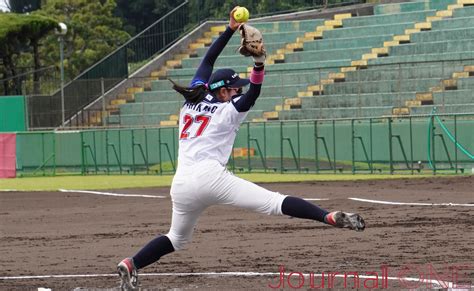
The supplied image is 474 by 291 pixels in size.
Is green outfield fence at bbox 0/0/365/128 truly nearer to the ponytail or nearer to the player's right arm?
the player's right arm

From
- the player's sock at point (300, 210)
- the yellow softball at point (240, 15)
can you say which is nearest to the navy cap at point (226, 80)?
the yellow softball at point (240, 15)

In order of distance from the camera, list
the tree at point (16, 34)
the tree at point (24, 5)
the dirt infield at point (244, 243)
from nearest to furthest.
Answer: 1. the dirt infield at point (244, 243)
2. the tree at point (16, 34)
3. the tree at point (24, 5)

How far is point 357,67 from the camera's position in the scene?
3791 cm

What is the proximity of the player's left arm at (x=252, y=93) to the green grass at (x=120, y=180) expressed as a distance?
1998 cm

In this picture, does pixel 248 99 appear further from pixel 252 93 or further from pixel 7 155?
pixel 7 155

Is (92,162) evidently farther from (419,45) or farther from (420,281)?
(420,281)

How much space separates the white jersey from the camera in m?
9.84

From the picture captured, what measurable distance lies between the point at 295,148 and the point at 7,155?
38.9 ft

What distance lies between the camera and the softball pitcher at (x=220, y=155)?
973 centimetres

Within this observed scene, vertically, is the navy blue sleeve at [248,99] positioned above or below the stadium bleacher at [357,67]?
above

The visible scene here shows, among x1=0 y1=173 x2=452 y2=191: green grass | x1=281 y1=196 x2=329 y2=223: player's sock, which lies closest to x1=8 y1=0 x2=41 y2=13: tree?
x1=0 y1=173 x2=452 y2=191: green grass

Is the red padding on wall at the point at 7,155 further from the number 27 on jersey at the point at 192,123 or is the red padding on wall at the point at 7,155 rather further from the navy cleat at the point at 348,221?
the navy cleat at the point at 348,221

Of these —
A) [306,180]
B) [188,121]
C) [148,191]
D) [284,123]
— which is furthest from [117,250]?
[284,123]

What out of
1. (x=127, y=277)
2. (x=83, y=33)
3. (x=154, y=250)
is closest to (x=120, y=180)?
(x=154, y=250)
